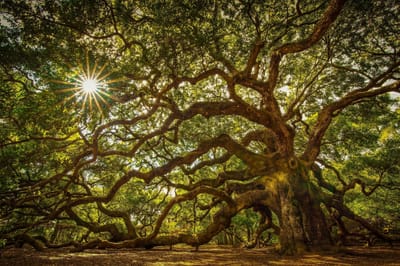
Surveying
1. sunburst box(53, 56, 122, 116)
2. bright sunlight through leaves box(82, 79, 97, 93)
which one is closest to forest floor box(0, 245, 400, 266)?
sunburst box(53, 56, 122, 116)

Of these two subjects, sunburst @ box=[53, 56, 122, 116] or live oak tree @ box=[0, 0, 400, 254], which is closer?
live oak tree @ box=[0, 0, 400, 254]

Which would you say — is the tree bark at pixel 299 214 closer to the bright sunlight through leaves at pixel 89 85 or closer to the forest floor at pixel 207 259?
the forest floor at pixel 207 259

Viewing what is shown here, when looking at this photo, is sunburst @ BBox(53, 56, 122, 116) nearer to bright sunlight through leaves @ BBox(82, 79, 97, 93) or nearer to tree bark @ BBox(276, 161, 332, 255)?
bright sunlight through leaves @ BBox(82, 79, 97, 93)

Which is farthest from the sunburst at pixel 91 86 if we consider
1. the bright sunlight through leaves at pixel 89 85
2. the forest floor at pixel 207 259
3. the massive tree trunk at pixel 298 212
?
the massive tree trunk at pixel 298 212

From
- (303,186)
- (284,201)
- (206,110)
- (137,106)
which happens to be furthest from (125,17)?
(303,186)

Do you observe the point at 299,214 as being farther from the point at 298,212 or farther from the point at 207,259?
the point at 207,259

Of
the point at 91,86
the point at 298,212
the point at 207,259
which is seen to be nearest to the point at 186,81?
the point at 91,86

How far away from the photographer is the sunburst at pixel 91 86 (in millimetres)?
7036

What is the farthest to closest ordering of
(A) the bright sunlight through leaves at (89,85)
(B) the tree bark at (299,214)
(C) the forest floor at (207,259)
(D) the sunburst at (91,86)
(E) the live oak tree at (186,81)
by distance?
(B) the tree bark at (299,214), (A) the bright sunlight through leaves at (89,85), (D) the sunburst at (91,86), (E) the live oak tree at (186,81), (C) the forest floor at (207,259)

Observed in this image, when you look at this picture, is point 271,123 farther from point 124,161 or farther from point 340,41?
point 124,161

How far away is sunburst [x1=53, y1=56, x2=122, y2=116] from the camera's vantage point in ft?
23.1

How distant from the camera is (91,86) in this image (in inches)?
287

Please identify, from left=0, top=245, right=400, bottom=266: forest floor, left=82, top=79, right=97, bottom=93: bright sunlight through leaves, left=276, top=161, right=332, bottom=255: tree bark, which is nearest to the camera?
left=0, top=245, right=400, bottom=266: forest floor

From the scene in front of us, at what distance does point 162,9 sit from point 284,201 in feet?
25.0
